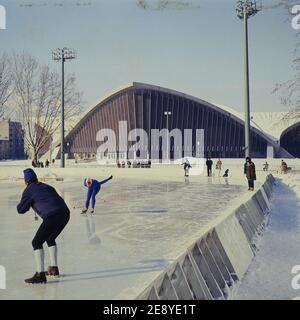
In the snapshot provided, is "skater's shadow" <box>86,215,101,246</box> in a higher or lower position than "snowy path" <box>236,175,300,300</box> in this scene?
higher

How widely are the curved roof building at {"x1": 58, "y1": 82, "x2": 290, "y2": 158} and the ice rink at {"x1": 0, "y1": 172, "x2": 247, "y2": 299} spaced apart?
177 ft

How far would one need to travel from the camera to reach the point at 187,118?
6812 cm

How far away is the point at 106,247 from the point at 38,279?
2.00m

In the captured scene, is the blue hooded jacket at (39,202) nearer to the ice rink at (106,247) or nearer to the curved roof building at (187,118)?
the ice rink at (106,247)

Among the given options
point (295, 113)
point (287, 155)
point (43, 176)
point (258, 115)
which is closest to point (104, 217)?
point (295, 113)

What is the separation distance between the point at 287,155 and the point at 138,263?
6263cm

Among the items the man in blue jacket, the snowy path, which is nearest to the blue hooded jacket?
the man in blue jacket

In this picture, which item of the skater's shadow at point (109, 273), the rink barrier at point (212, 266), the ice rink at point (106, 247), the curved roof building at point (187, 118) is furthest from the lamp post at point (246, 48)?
the curved roof building at point (187, 118)

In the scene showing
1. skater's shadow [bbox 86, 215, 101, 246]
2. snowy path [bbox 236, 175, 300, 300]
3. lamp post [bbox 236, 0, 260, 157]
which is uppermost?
lamp post [bbox 236, 0, 260, 157]

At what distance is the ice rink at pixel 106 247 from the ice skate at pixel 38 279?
0.09 m

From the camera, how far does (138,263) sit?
5246 mm

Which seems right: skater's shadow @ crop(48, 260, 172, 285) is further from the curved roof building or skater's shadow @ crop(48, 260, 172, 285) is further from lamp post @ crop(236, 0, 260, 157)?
the curved roof building

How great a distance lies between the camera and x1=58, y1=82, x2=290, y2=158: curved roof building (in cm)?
6488
